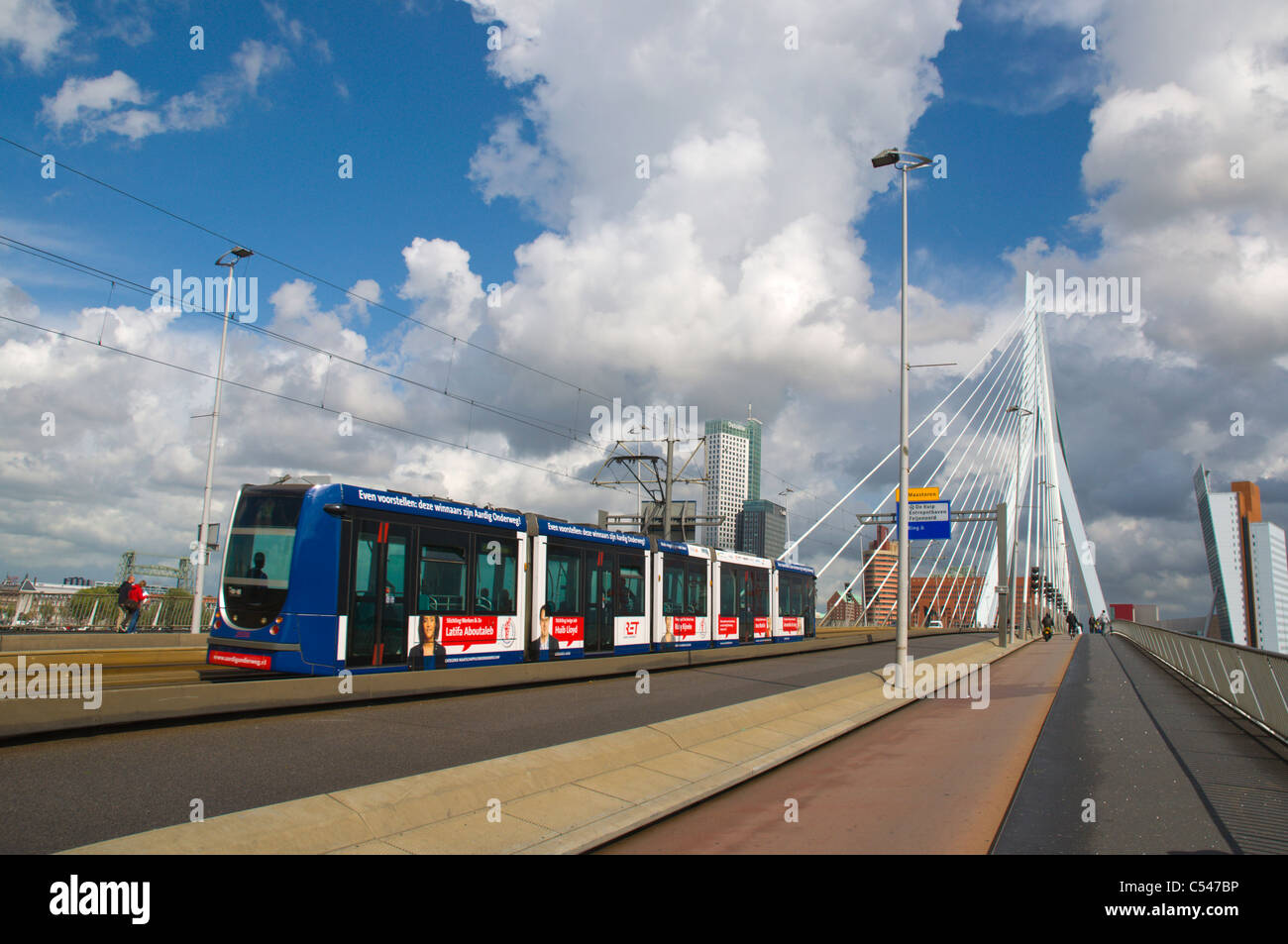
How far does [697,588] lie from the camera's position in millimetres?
24328

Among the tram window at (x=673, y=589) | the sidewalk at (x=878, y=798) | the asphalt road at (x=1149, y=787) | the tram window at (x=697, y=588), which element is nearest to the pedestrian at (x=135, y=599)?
the tram window at (x=673, y=589)

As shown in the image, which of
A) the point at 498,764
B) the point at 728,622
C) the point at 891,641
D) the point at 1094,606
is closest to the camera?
the point at 498,764

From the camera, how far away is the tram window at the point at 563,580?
58.3ft

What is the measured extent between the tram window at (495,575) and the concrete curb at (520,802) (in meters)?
6.48

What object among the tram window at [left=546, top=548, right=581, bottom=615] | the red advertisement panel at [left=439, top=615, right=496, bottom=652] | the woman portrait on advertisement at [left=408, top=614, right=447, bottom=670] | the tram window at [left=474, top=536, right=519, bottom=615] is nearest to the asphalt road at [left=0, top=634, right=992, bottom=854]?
the woman portrait on advertisement at [left=408, top=614, right=447, bottom=670]

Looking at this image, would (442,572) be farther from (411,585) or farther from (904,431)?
(904,431)

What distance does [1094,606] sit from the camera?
3290 inches

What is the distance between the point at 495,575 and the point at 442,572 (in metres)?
1.53

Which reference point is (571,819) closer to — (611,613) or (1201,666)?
(611,613)

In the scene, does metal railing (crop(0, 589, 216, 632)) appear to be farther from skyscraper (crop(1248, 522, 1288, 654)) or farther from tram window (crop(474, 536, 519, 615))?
skyscraper (crop(1248, 522, 1288, 654))

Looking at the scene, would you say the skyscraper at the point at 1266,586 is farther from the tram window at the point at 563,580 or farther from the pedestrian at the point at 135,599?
the pedestrian at the point at 135,599

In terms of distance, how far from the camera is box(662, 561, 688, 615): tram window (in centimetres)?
2248
